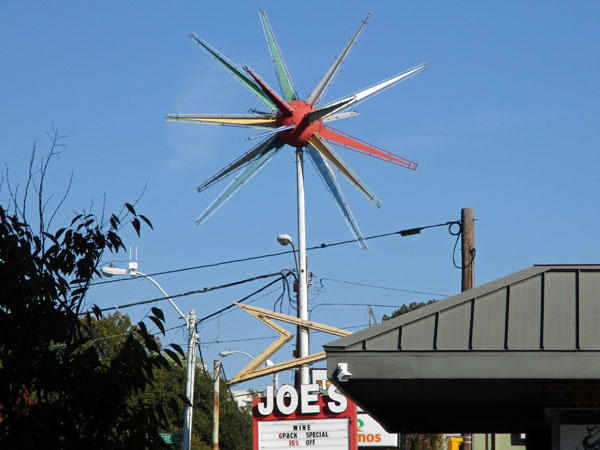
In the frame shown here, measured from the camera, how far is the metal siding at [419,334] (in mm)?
11008

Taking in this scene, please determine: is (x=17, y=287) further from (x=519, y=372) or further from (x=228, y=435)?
(x=228, y=435)

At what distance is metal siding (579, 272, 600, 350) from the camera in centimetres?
1066

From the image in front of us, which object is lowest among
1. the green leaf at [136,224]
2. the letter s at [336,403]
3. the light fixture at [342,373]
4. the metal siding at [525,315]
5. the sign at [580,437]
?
the letter s at [336,403]

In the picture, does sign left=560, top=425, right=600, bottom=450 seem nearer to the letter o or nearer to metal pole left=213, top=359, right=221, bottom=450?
the letter o

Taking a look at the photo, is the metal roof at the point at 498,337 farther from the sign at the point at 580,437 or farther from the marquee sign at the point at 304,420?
the marquee sign at the point at 304,420

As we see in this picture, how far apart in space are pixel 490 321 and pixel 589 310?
1186mm

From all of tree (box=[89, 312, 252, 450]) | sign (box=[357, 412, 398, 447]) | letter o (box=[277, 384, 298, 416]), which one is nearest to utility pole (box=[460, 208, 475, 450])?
letter o (box=[277, 384, 298, 416])

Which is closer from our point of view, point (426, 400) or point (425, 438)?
point (426, 400)

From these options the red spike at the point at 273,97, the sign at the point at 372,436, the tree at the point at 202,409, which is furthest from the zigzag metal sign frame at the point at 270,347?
the tree at the point at 202,409

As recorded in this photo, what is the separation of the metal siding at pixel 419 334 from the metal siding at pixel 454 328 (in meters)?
0.10

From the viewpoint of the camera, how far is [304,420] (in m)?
34.2

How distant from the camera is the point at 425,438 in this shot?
5447cm

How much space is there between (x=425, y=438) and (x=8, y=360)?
49408 millimetres

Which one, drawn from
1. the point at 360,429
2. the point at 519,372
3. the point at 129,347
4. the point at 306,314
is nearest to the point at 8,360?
the point at 129,347
